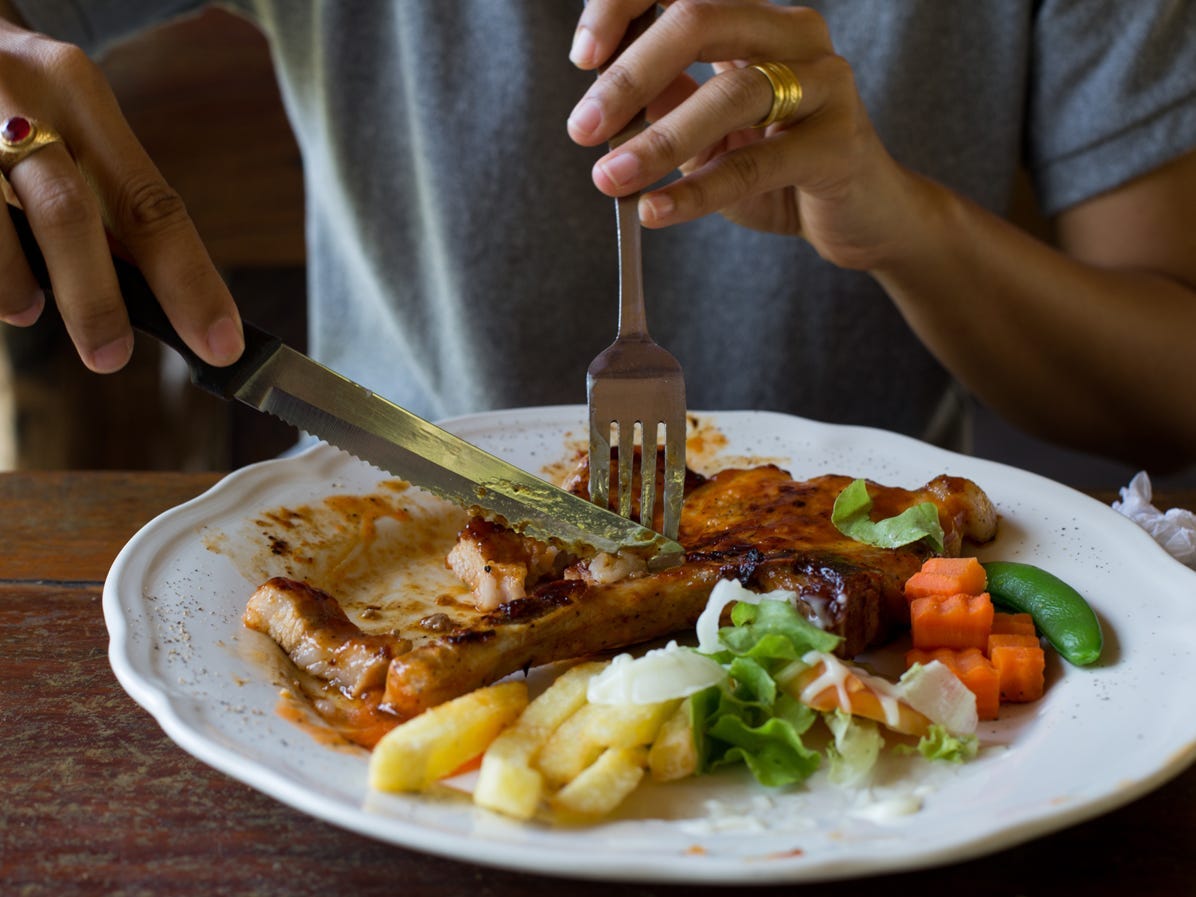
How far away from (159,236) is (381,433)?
409mm

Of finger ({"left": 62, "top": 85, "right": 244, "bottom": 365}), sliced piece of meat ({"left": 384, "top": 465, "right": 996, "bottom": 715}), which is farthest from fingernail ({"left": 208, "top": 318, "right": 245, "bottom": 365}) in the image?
sliced piece of meat ({"left": 384, "top": 465, "right": 996, "bottom": 715})

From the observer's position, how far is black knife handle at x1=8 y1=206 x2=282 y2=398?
1.54 m

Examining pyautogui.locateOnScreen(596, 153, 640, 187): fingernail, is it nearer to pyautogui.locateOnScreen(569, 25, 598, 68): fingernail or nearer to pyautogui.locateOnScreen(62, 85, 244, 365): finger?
pyautogui.locateOnScreen(569, 25, 598, 68): fingernail

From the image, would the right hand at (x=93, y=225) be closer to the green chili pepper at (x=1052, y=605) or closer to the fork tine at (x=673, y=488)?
the fork tine at (x=673, y=488)

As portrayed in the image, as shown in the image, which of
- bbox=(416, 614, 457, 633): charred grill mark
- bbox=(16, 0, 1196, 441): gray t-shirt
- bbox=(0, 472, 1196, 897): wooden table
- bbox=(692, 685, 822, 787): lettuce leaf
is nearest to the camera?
bbox=(0, 472, 1196, 897): wooden table

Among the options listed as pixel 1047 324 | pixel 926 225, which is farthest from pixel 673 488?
pixel 1047 324

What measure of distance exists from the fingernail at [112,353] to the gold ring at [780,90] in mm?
1092

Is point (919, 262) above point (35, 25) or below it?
below

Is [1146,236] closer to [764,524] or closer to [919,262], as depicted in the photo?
[919,262]

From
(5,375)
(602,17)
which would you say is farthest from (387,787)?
(5,375)

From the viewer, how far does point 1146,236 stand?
2910 mm

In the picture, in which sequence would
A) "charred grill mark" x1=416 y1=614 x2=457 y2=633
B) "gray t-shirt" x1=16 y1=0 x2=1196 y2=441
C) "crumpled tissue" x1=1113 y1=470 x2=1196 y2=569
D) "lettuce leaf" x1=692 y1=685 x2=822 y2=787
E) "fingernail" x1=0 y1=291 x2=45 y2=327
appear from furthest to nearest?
"gray t-shirt" x1=16 y1=0 x2=1196 y2=441 < "crumpled tissue" x1=1113 y1=470 x2=1196 y2=569 < "charred grill mark" x1=416 y1=614 x2=457 y2=633 < "fingernail" x1=0 y1=291 x2=45 y2=327 < "lettuce leaf" x1=692 y1=685 x2=822 y2=787

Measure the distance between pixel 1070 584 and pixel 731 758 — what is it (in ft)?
2.37

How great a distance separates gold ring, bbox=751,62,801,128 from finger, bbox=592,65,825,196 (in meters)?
0.02
